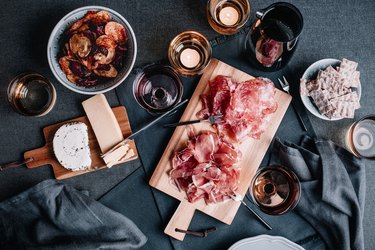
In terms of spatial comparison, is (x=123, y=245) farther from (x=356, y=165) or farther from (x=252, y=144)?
(x=356, y=165)

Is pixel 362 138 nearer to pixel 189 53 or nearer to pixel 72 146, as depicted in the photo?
pixel 189 53

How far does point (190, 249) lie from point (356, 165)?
57 centimetres

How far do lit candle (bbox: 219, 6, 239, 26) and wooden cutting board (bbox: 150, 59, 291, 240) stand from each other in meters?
0.12

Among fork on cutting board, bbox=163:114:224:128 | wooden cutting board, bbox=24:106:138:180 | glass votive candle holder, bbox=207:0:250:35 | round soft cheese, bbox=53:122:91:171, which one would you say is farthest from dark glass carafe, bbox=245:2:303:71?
round soft cheese, bbox=53:122:91:171

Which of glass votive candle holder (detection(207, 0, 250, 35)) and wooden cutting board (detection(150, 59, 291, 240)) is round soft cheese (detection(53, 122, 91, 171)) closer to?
wooden cutting board (detection(150, 59, 291, 240))

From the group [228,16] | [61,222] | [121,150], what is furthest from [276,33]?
[61,222]

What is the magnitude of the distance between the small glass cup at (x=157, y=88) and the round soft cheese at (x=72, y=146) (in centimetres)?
20

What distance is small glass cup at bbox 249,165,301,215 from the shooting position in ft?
3.84

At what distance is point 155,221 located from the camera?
1.22m

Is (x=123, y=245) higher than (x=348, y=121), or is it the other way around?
(x=348, y=121)

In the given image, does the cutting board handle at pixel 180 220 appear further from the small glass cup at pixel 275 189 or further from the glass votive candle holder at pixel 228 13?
the glass votive candle holder at pixel 228 13

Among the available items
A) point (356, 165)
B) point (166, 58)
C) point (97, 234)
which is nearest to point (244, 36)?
point (166, 58)

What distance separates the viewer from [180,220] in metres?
Answer: 1.20

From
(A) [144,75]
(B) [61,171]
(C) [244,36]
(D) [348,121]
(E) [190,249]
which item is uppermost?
(C) [244,36]
